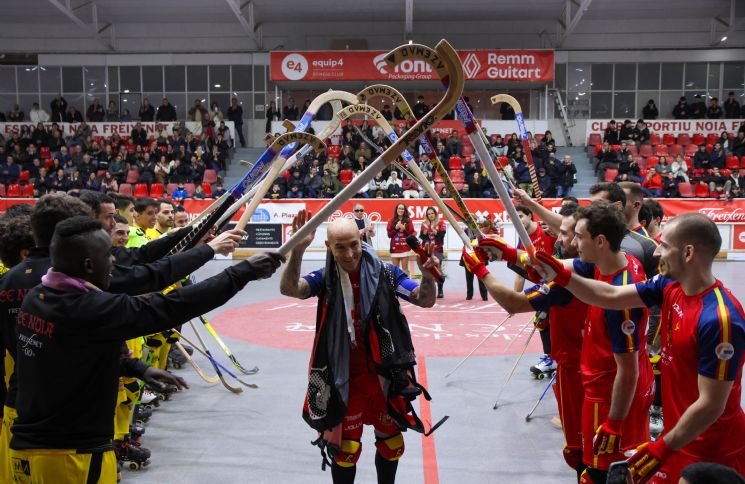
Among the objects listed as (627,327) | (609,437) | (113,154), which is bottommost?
(609,437)

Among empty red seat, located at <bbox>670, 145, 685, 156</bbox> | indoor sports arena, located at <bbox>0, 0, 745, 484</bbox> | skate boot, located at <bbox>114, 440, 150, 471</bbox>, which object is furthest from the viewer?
empty red seat, located at <bbox>670, 145, 685, 156</bbox>

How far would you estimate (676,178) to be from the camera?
20.7m

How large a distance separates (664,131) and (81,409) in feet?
89.1

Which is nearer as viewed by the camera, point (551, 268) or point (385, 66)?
point (551, 268)

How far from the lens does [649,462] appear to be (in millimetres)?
2641

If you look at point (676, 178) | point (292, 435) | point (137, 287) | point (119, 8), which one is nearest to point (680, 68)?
point (676, 178)

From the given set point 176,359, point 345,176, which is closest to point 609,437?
point 176,359

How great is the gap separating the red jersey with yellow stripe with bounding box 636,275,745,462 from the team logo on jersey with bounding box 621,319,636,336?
0.23 m

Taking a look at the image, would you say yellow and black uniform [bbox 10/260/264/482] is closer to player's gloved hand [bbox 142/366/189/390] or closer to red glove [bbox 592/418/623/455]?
player's gloved hand [bbox 142/366/189/390]

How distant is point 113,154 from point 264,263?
23.4 metres

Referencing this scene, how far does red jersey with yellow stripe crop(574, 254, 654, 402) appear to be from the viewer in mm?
3332

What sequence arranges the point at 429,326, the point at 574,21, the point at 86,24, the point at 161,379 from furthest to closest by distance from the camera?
the point at 86,24 < the point at 574,21 < the point at 429,326 < the point at 161,379

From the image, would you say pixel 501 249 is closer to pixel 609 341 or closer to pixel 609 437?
pixel 609 341

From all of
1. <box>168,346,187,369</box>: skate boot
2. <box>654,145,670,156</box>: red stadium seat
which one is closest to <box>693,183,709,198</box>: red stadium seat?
<box>654,145,670,156</box>: red stadium seat
